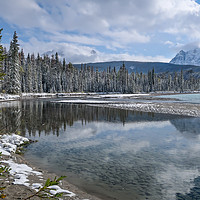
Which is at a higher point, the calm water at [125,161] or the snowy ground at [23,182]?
the snowy ground at [23,182]

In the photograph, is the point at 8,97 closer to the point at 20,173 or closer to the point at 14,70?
the point at 14,70

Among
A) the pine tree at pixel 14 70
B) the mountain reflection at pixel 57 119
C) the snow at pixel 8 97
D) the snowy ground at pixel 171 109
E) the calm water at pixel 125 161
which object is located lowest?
the calm water at pixel 125 161

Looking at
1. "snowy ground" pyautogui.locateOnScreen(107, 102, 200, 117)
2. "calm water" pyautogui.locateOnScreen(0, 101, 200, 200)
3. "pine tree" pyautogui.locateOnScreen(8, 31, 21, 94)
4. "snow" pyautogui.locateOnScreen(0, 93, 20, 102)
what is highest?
"pine tree" pyautogui.locateOnScreen(8, 31, 21, 94)

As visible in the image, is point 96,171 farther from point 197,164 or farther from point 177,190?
point 197,164

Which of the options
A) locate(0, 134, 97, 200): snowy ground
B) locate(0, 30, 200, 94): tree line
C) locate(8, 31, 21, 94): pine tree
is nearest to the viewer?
locate(0, 134, 97, 200): snowy ground

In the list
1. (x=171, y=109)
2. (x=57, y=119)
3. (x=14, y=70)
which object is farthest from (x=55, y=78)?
(x=57, y=119)

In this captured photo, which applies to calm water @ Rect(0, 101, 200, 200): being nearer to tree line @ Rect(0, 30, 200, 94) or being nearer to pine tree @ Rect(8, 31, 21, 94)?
pine tree @ Rect(8, 31, 21, 94)

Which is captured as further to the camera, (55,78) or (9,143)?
(55,78)

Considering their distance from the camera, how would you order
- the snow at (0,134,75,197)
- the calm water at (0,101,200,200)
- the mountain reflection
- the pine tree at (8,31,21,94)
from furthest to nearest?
the pine tree at (8,31,21,94)
the mountain reflection
the calm water at (0,101,200,200)
the snow at (0,134,75,197)

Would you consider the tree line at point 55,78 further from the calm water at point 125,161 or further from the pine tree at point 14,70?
the calm water at point 125,161

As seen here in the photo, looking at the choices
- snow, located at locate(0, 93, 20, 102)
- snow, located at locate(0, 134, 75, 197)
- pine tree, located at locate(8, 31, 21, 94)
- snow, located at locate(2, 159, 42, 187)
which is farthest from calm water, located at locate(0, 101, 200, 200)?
pine tree, located at locate(8, 31, 21, 94)

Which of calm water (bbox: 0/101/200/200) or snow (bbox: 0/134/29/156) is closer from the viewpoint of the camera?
calm water (bbox: 0/101/200/200)

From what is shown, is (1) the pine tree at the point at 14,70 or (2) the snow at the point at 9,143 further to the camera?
(1) the pine tree at the point at 14,70

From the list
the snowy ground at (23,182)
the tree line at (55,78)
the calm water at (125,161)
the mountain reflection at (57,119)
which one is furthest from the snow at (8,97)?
the snowy ground at (23,182)
